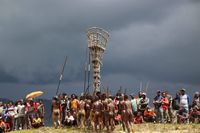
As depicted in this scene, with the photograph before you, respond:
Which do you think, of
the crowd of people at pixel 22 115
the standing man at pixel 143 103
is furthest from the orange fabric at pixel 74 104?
the standing man at pixel 143 103

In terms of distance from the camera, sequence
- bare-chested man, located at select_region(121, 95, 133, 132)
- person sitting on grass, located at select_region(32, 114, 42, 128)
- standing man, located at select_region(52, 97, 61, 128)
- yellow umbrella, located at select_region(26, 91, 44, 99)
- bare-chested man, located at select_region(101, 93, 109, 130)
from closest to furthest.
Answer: bare-chested man, located at select_region(121, 95, 133, 132) → bare-chested man, located at select_region(101, 93, 109, 130) → standing man, located at select_region(52, 97, 61, 128) → person sitting on grass, located at select_region(32, 114, 42, 128) → yellow umbrella, located at select_region(26, 91, 44, 99)

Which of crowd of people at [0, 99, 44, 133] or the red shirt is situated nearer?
the red shirt

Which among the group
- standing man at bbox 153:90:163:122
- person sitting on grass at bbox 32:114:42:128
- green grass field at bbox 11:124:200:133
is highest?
standing man at bbox 153:90:163:122

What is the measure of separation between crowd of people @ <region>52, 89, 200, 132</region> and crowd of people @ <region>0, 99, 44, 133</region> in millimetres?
1700

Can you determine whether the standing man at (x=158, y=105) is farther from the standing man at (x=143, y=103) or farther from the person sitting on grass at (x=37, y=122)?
the person sitting on grass at (x=37, y=122)

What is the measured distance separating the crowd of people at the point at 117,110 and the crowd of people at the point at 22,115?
66.9 inches

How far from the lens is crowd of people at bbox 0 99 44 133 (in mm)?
29891

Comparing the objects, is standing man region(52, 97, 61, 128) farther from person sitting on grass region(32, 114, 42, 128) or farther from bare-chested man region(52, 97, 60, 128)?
person sitting on grass region(32, 114, 42, 128)

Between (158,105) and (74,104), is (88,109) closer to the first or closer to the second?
(74,104)

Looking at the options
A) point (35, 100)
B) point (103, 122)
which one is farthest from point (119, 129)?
point (35, 100)

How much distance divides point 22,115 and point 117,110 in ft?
23.4

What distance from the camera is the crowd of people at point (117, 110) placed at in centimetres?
2630

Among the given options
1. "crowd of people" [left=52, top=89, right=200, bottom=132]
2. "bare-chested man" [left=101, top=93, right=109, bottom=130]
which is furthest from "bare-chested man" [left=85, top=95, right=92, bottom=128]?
"bare-chested man" [left=101, top=93, right=109, bottom=130]

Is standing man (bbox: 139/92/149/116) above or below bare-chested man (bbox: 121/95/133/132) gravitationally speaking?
above
